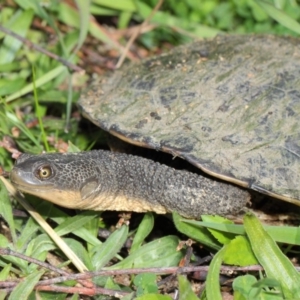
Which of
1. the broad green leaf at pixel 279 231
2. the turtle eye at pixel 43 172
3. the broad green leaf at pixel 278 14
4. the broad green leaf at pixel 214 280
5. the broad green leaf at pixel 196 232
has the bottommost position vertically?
the broad green leaf at pixel 214 280

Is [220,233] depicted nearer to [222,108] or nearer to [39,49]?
[222,108]

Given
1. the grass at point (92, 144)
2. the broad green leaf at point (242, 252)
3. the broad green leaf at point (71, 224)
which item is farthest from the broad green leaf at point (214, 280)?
the broad green leaf at point (71, 224)

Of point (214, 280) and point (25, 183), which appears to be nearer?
point (214, 280)

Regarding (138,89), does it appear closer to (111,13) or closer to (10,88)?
(10,88)

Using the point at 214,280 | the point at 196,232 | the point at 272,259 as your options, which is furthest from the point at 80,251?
the point at 272,259

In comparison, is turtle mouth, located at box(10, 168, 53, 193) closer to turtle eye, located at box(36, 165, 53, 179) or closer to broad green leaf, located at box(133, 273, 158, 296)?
turtle eye, located at box(36, 165, 53, 179)

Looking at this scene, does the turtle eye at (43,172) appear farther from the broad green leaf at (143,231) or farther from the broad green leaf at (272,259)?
the broad green leaf at (272,259)

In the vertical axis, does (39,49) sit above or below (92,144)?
above
